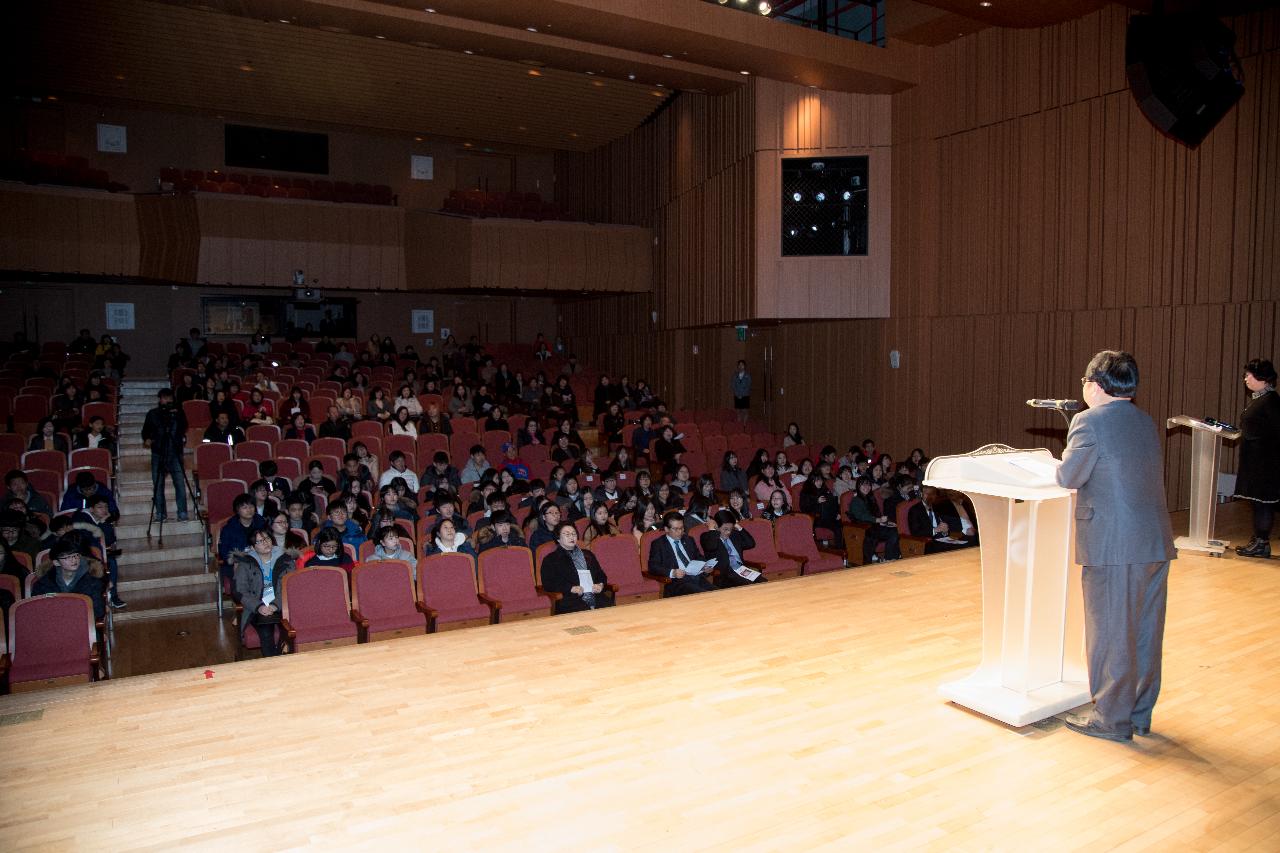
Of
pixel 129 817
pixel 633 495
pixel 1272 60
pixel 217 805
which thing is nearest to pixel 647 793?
pixel 217 805

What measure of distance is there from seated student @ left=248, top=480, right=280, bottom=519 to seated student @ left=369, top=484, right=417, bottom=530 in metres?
0.71

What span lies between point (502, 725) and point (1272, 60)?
8347mm

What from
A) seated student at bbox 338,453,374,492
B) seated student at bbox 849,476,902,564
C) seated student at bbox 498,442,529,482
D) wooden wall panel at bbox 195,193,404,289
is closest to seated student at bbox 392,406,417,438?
seated student at bbox 498,442,529,482

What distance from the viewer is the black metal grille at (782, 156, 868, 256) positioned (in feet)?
35.9

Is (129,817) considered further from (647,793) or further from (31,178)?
(31,178)

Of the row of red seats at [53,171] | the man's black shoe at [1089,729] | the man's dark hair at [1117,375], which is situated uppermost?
the row of red seats at [53,171]

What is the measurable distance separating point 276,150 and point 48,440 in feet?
33.9

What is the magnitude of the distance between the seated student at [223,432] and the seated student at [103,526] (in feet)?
6.39

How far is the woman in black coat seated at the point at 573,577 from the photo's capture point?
5.63 meters

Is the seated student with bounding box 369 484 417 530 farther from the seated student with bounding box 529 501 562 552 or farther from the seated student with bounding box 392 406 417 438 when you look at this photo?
the seated student with bounding box 392 406 417 438

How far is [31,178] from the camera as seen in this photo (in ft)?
41.5

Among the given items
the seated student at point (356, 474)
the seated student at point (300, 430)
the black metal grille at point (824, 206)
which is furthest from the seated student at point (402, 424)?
the black metal grille at point (824, 206)

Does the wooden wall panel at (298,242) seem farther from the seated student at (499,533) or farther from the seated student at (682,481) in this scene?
the seated student at (499,533)

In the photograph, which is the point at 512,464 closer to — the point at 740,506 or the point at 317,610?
the point at 740,506
